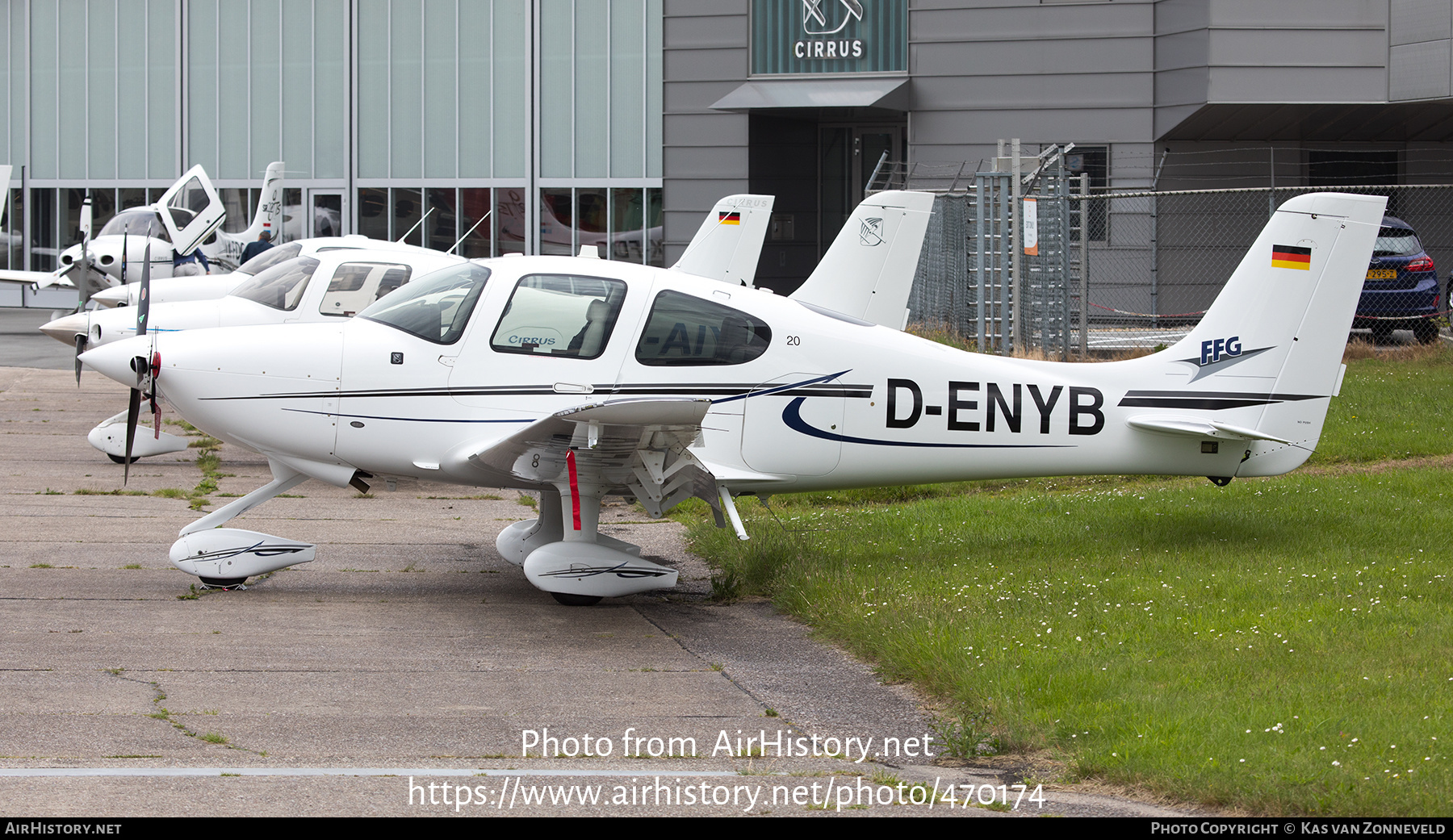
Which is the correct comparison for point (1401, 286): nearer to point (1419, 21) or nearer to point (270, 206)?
point (1419, 21)

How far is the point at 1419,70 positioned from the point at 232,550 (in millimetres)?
20793

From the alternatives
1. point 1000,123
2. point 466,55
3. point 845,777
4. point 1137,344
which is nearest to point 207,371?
point 845,777

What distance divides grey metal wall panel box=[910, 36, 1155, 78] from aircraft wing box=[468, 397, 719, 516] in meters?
20.2

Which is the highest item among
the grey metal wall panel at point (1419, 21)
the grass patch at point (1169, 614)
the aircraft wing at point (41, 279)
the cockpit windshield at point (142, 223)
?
the grey metal wall panel at point (1419, 21)

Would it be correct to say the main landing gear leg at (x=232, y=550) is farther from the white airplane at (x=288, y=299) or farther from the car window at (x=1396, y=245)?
the car window at (x=1396, y=245)

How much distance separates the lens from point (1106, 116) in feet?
84.8

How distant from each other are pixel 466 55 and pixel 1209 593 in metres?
27.2

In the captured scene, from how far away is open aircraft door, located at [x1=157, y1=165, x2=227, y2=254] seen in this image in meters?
22.2

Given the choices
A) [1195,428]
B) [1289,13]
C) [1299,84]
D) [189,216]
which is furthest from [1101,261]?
[1195,428]

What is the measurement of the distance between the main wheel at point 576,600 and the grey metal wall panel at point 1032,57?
20.5 m

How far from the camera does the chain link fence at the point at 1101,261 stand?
688 inches

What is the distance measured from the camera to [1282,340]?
884cm

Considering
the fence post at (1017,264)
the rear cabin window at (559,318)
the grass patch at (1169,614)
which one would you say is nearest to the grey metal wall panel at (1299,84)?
the fence post at (1017,264)

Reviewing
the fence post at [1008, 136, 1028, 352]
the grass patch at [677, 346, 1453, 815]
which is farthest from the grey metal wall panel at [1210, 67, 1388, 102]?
the grass patch at [677, 346, 1453, 815]
